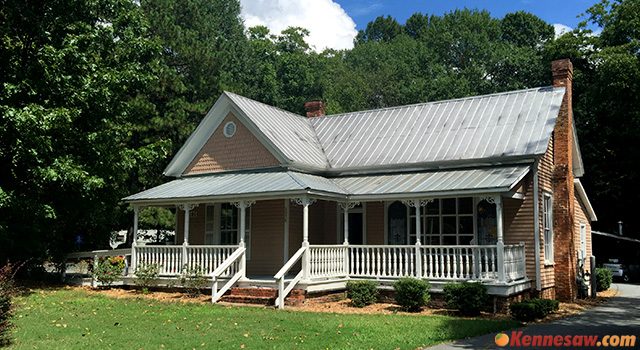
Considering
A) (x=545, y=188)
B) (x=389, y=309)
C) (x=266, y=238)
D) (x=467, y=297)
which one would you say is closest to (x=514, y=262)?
(x=467, y=297)

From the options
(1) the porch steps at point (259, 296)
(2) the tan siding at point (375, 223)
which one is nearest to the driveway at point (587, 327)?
(1) the porch steps at point (259, 296)

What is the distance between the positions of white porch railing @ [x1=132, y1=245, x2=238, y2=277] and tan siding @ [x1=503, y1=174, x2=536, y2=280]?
8.14 metres

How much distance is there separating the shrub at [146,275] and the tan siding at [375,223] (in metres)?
6.81

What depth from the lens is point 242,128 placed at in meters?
20.0

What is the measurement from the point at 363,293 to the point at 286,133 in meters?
7.28

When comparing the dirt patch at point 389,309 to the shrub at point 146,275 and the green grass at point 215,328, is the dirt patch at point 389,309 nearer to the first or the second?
the green grass at point 215,328

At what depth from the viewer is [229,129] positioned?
2031 cm

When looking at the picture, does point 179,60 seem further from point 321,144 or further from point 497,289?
point 497,289

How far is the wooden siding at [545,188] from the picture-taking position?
16.7 meters

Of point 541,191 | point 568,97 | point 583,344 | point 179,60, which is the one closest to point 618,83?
point 568,97

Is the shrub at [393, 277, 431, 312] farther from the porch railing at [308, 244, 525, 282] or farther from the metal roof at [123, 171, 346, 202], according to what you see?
the metal roof at [123, 171, 346, 202]

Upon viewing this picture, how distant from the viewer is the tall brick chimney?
58.2ft

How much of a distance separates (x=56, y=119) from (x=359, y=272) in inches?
398

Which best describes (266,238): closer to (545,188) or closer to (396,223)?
(396,223)
